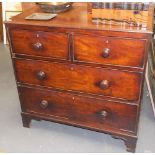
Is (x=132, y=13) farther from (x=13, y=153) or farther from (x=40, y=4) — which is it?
(x=13, y=153)

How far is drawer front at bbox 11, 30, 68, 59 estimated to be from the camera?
51.2 inches

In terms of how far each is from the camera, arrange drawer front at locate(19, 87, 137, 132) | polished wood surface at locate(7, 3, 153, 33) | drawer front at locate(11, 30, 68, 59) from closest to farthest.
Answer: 1. polished wood surface at locate(7, 3, 153, 33)
2. drawer front at locate(11, 30, 68, 59)
3. drawer front at locate(19, 87, 137, 132)

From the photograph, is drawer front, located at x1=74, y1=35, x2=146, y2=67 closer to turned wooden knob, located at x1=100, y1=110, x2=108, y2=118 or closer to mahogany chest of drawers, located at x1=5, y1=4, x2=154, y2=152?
mahogany chest of drawers, located at x1=5, y1=4, x2=154, y2=152

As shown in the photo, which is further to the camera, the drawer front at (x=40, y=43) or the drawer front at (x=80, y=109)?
the drawer front at (x=80, y=109)

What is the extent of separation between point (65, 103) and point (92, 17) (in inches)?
21.2

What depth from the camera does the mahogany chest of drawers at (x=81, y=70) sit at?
4.00ft

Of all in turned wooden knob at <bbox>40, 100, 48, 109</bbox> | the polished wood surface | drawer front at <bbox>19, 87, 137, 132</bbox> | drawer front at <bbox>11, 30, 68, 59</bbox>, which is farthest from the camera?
turned wooden knob at <bbox>40, 100, 48, 109</bbox>

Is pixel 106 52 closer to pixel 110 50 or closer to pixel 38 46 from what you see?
pixel 110 50

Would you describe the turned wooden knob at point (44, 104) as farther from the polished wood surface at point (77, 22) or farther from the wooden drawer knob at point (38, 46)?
the polished wood surface at point (77, 22)

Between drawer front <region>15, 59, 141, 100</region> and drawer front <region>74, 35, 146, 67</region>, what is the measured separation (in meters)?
0.06

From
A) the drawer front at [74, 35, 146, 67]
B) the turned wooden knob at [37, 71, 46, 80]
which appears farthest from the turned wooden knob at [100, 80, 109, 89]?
the turned wooden knob at [37, 71, 46, 80]

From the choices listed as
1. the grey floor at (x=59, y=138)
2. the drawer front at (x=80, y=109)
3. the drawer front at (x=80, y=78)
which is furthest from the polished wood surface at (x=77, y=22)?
the grey floor at (x=59, y=138)

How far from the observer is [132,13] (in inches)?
47.7

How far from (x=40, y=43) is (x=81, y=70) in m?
0.26
